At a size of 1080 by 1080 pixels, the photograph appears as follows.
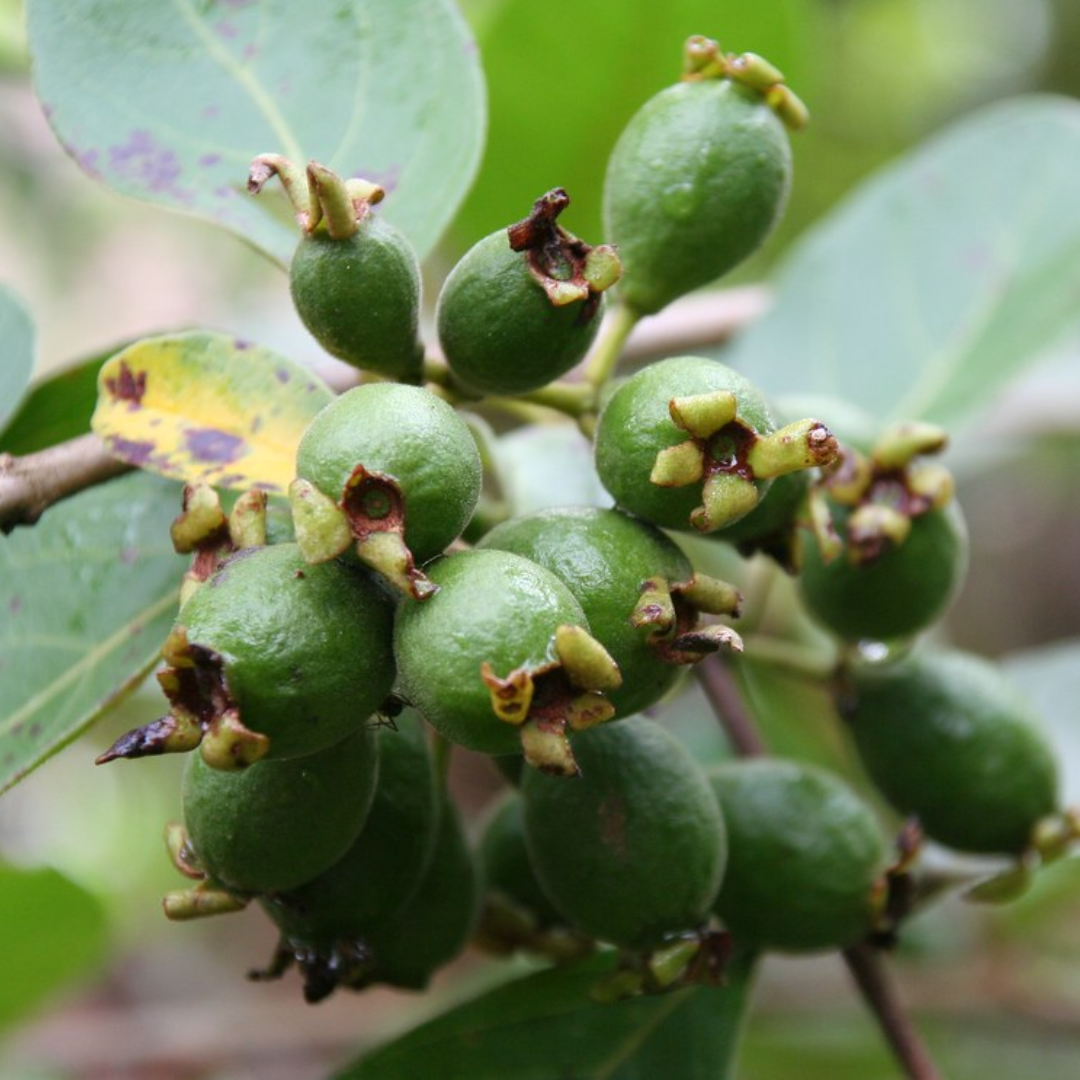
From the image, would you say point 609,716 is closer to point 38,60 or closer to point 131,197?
point 131,197

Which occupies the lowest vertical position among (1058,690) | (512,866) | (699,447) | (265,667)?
(1058,690)

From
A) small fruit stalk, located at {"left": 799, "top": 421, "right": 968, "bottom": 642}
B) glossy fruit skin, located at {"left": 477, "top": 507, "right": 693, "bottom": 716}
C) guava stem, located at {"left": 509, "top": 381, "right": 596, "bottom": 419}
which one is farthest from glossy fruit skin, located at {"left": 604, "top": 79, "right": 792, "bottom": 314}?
glossy fruit skin, located at {"left": 477, "top": 507, "right": 693, "bottom": 716}

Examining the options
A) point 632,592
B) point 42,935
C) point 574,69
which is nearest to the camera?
point 632,592

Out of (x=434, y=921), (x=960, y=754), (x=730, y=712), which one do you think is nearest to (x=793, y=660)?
(x=730, y=712)

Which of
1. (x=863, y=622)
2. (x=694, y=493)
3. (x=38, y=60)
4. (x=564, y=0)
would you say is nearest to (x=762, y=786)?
(x=863, y=622)

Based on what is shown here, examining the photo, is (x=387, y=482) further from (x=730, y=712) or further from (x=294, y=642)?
(x=730, y=712)

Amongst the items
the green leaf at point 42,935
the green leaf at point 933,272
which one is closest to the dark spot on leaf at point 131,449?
the green leaf at point 42,935
